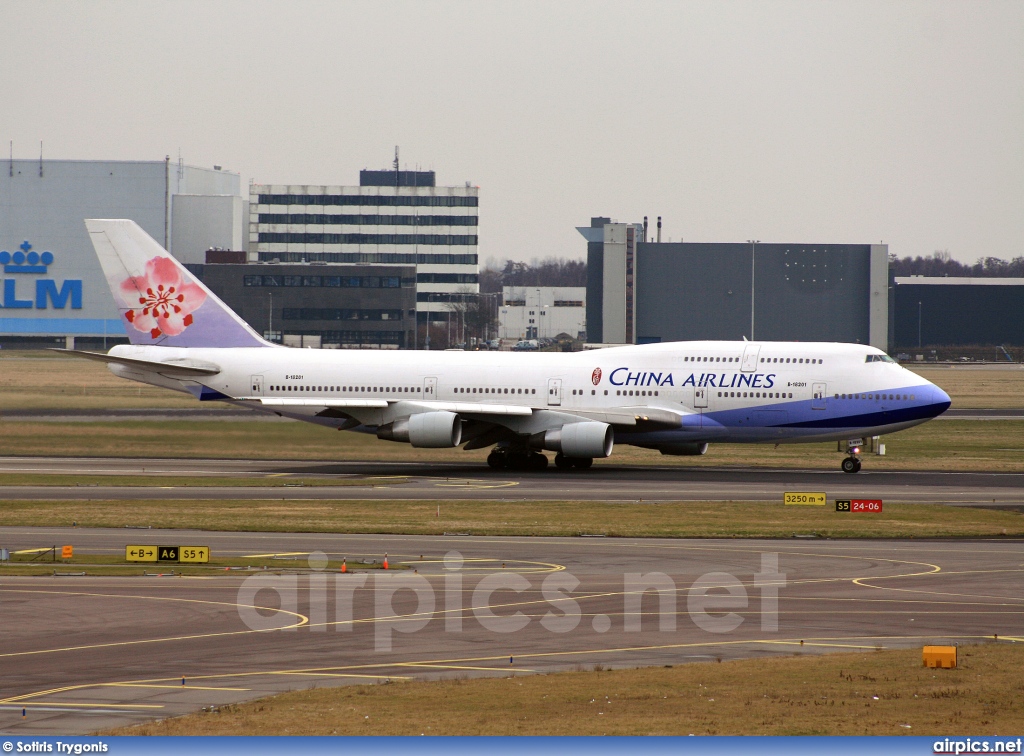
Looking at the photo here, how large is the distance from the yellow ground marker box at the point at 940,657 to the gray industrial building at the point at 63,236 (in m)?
152

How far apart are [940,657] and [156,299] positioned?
45582 millimetres

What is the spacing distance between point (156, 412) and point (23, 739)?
55.6 m

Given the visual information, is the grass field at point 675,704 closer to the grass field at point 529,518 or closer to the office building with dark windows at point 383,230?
the grass field at point 529,518

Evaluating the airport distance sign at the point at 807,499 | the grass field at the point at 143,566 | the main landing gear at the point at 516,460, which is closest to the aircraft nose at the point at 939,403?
the airport distance sign at the point at 807,499

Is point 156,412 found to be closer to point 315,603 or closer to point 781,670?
point 315,603

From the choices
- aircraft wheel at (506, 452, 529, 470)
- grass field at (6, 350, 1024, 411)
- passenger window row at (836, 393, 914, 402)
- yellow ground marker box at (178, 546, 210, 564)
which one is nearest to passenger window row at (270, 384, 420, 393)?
aircraft wheel at (506, 452, 529, 470)

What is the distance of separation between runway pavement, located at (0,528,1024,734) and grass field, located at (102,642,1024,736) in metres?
0.93

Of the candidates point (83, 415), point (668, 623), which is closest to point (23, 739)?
point (668, 623)

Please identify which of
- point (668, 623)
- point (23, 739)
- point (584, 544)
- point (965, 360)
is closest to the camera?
point (23, 739)

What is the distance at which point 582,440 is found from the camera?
5253cm

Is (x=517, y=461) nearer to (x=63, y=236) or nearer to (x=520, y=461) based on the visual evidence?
(x=520, y=461)

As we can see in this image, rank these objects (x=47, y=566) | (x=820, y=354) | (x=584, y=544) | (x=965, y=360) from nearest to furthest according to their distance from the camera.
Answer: (x=47, y=566) < (x=584, y=544) < (x=820, y=354) < (x=965, y=360)

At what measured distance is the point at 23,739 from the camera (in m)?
13.7

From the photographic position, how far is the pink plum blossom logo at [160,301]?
57.8 meters
